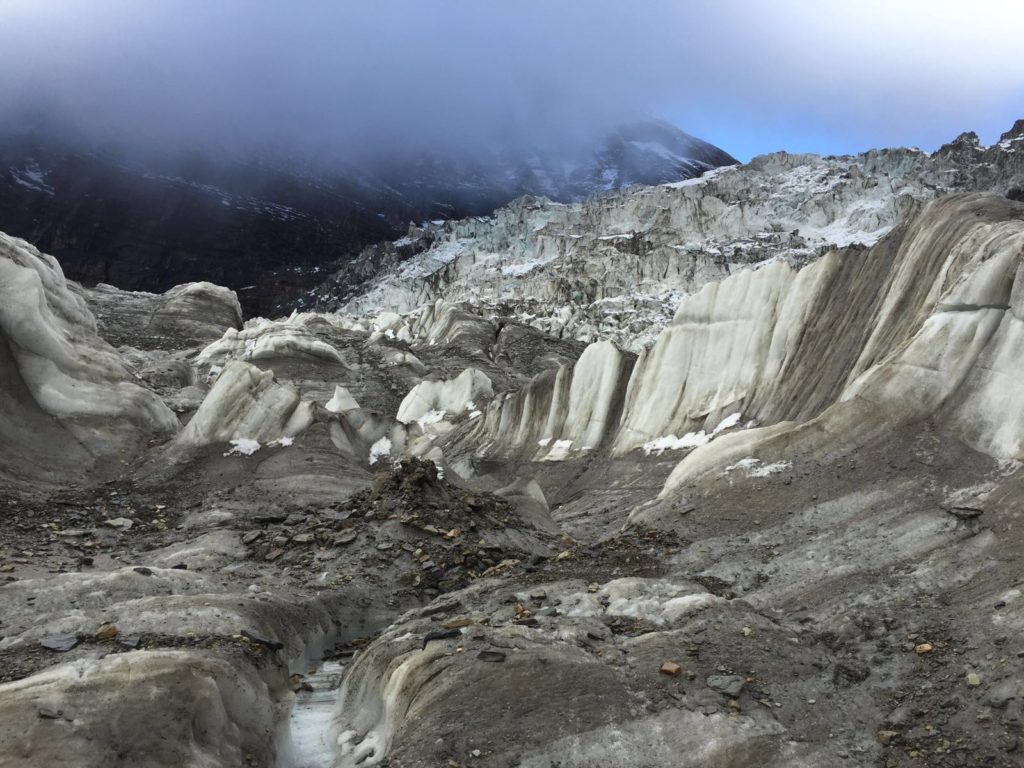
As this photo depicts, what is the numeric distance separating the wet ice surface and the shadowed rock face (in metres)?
0.04

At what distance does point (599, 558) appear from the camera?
983cm

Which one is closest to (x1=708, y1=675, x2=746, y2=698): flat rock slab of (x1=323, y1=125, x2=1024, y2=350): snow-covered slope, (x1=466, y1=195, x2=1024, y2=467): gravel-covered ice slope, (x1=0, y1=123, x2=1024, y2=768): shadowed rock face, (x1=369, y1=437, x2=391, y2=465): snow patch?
(x1=0, y1=123, x2=1024, y2=768): shadowed rock face

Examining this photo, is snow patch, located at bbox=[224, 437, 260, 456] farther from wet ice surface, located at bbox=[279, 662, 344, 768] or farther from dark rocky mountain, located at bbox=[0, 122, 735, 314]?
A: dark rocky mountain, located at bbox=[0, 122, 735, 314]

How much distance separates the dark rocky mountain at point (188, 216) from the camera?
10638cm

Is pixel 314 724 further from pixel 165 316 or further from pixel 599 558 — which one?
pixel 165 316

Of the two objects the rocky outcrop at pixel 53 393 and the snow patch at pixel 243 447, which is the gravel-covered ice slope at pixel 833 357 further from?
the rocky outcrop at pixel 53 393

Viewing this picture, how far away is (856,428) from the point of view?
1052cm

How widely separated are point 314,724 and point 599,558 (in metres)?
3.97

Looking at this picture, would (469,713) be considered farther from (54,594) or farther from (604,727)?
(54,594)

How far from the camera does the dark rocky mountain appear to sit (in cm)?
10638

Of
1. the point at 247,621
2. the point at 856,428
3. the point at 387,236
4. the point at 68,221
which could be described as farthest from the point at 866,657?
the point at 387,236

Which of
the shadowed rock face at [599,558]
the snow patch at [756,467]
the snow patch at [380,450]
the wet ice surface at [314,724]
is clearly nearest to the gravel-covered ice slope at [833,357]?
the shadowed rock face at [599,558]

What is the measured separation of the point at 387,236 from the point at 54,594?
134 metres

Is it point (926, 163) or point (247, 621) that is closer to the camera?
point (247, 621)
